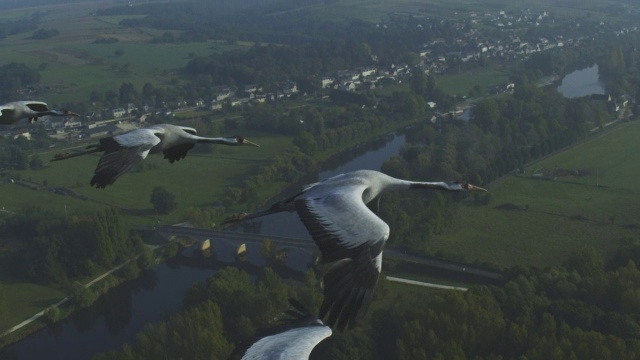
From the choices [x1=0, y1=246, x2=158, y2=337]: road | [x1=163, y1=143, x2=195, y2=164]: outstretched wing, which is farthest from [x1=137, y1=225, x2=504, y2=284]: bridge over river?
[x1=163, y1=143, x2=195, y2=164]: outstretched wing

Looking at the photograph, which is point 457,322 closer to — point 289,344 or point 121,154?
point 121,154

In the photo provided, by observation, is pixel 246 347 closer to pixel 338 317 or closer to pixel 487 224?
pixel 338 317

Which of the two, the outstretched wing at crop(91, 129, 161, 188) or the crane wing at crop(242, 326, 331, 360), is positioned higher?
the outstretched wing at crop(91, 129, 161, 188)

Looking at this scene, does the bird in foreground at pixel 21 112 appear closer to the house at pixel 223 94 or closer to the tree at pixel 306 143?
the tree at pixel 306 143

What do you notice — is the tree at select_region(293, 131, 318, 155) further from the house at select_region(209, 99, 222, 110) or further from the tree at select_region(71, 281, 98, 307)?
the tree at select_region(71, 281, 98, 307)

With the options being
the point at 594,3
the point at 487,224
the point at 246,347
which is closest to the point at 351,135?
the point at 487,224

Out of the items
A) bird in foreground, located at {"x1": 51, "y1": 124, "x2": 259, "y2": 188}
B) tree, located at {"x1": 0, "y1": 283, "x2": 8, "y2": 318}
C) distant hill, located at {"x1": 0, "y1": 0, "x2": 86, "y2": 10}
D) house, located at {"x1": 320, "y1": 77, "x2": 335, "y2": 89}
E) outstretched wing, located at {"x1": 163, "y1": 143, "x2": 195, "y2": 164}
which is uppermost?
bird in foreground, located at {"x1": 51, "y1": 124, "x2": 259, "y2": 188}

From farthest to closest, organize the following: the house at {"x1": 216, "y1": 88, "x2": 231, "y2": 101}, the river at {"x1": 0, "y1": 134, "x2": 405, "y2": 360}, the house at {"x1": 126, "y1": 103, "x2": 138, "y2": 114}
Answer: the house at {"x1": 216, "y1": 88, "x2": 231, "y2": 101}, the house at {"x1": 126, "y1": 103, "x2": 138, "y2": 114}, the river at {"x1": 0, "y1": 134, "x2": 405, "y2": 360}
